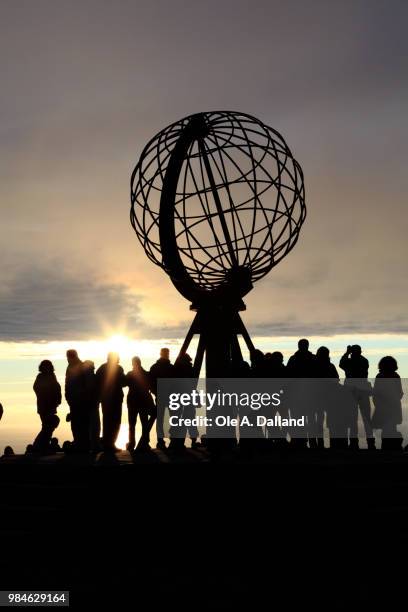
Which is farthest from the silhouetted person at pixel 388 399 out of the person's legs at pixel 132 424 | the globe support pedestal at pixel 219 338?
the person's legs at pixel 132 424

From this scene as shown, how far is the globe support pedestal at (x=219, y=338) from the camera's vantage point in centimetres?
1548

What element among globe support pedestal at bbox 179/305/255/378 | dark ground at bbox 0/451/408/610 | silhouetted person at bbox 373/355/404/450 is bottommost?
dark ground at bbox 0/451/408/610

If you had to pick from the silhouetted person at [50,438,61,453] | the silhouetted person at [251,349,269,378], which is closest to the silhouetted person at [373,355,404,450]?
the silhouetted person at [251,349,269,378]

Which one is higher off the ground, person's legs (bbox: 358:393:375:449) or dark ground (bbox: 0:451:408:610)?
person's legs (bbox: 358:393:375:449)

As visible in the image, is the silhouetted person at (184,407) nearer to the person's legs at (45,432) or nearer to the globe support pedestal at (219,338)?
the globe support pedestal at (219,338)

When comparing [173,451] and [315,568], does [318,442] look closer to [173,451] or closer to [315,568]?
[173,451]

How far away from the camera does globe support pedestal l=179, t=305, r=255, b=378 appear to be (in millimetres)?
15484

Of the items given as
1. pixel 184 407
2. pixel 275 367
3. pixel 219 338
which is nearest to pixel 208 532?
pixel 275 367

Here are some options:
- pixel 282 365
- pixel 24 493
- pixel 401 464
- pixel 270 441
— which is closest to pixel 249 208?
pixel 282 365

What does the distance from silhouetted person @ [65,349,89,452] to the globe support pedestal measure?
266cm

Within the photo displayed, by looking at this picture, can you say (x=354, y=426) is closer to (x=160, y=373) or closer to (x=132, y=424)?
(x=160, y=373)

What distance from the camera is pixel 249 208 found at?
607 inches

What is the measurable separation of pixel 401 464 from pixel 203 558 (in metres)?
4.80

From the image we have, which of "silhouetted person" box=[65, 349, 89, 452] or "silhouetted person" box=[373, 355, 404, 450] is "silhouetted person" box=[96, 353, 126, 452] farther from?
"silhouetted person" box=[373, 355, 404, 450]
